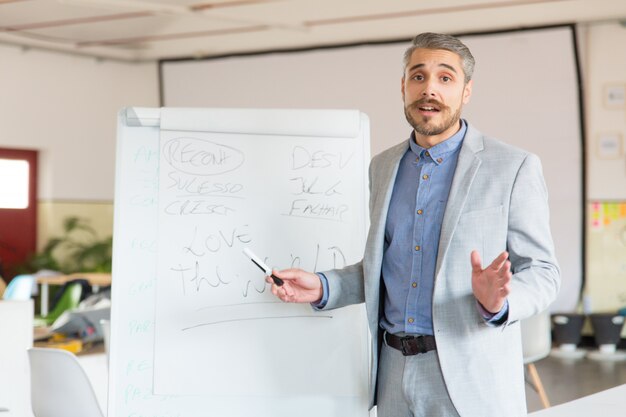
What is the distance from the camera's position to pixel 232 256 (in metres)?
2.83

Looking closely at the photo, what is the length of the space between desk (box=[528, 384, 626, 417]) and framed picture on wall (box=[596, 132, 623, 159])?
6.72 m

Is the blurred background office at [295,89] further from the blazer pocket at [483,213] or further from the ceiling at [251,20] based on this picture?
the blazer pocket at [483,213]

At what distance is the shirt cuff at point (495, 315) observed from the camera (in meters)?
2.02

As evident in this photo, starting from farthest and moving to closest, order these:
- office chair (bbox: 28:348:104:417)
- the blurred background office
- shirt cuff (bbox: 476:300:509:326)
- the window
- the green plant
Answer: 1. the green plant
2. the window
3. the blurred background office
4. office chair (bbox: 28:348:104:417)
5. shirt cuff (bbox: 476:300:509:326)

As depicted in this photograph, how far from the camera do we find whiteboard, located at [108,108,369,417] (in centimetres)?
278

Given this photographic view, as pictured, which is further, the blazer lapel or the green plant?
the green plant

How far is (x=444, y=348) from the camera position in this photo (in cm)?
216

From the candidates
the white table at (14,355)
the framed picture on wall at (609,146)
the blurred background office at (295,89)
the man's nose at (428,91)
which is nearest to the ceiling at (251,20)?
the blurred background office at (295,89)

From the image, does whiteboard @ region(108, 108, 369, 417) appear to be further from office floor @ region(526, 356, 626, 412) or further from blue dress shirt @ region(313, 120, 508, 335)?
office floor @ region(526, 356, 626, 412)

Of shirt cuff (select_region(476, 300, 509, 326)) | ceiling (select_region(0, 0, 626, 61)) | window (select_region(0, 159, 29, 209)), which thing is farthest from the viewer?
window (select_region(0, 159, 29, 209))

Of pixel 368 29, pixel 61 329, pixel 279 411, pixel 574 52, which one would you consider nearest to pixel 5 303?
pixel 61 329

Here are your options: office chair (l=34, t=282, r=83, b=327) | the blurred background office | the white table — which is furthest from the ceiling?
the white table

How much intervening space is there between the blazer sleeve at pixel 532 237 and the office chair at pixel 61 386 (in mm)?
1846

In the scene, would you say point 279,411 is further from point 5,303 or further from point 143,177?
point 5,303
